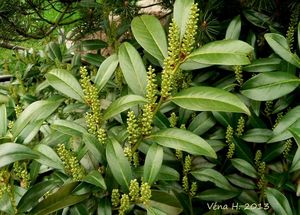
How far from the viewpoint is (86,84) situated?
1.07 metres

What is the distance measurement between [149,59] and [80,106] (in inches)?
14.0

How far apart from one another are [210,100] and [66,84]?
1.33ft

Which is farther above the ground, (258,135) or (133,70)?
(133,70)

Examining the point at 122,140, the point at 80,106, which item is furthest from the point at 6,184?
the point at 80,106

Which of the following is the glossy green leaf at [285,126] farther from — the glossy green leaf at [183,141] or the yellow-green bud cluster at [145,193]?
the yellow-green bud cluster at [145,193]

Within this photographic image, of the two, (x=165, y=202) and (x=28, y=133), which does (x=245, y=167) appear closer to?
(x=165, y=202)

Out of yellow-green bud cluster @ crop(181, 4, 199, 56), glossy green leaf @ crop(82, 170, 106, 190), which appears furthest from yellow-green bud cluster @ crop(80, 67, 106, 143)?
yellow-green bud cluster @ crop(181, 4, 199, 56)

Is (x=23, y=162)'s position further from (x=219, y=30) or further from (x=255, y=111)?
(x=219, y=30)

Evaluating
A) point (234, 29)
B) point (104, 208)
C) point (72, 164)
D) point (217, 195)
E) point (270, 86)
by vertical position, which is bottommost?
point (217, 195)

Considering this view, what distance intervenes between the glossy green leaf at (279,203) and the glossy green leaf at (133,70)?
1.52 feet

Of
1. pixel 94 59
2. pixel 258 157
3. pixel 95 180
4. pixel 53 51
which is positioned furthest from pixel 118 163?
pixel 53 51

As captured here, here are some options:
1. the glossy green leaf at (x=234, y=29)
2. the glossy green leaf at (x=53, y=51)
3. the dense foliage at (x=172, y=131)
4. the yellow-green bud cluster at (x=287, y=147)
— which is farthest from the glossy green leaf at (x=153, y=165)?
the glossy green leaf at (x=53, y=51)

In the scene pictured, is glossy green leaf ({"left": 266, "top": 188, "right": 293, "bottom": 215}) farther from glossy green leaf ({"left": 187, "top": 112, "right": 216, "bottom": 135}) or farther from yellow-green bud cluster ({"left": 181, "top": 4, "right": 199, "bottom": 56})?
yellow-green bud cluster ({"left": 181, "top": 4, "right": 199, "bottom": 56})

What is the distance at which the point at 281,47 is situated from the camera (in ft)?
4.22
